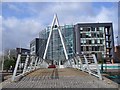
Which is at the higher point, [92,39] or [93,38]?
[93,38]

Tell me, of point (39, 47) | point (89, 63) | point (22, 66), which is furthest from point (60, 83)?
point (39, 47)

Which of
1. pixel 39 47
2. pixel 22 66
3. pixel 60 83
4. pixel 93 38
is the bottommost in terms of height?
pixel 60 83

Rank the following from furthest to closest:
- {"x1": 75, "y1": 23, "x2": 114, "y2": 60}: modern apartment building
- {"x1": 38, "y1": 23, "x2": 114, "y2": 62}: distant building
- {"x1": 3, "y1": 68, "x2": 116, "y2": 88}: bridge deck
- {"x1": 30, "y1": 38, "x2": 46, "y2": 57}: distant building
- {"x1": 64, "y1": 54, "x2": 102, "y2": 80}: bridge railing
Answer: {"x1": 75, "y1": 23, "x2": 114, "y2": 60}: modern apartment building < {"x1": 38, "y1": 23, "x2": 114, "y2": 62}: distant building < {"x1": 30, "y1": 38, "x2": 46, "y2": 57}: distant building < {"x1": 64, "y1": 54, "x2": 102, "y2": 80}: bridge railing < {"x1": 3, "y1": 68, "x2": 116, "y2": 88}: bridge deck

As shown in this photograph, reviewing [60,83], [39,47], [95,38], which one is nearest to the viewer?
[60,83]

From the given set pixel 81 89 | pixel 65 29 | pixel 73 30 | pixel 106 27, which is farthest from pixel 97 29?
pixel 81 89

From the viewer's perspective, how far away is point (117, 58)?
63812 millimetres

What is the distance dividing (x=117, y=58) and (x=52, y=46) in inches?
829

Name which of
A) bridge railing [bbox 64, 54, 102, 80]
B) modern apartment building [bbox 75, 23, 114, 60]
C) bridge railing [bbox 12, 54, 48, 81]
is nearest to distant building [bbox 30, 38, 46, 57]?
modern apartment building [bbox 75, 23, 114, 60]

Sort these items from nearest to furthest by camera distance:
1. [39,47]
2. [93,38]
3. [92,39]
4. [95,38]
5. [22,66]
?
[22,66] < [39,47] < [93,38] < [95,38] < [92,39]

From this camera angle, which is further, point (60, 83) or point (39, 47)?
point (39, 47)

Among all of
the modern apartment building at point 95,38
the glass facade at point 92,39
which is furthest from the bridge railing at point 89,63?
the glass facade at point 92,39

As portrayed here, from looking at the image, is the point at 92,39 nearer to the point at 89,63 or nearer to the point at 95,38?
the point at 95,38

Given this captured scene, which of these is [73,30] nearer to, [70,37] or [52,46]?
[70,37]

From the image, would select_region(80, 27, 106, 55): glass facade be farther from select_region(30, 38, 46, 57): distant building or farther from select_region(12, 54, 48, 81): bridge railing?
select_region(12, 54, 48, 81): bridge railing
